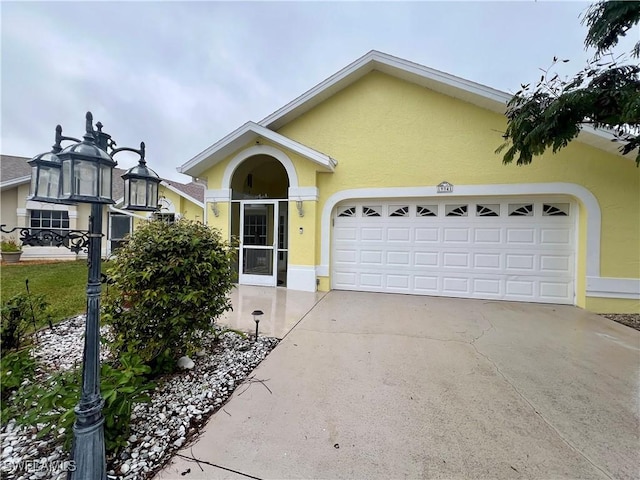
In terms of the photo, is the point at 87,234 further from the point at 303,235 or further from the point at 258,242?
the point at 258,242

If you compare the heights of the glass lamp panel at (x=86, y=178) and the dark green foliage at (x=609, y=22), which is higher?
the dark green foliage at (x=609, y=22)

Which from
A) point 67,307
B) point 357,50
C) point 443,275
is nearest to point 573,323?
point 443,275

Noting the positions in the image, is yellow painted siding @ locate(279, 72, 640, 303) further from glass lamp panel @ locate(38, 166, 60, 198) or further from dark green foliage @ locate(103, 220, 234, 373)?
glass lamp panel @ locate(38, 166, 60, 198)

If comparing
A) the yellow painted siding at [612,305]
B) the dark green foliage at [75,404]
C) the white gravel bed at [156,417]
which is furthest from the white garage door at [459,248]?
the dark green foliage at [75,404]

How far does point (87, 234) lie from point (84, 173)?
1.47 feet

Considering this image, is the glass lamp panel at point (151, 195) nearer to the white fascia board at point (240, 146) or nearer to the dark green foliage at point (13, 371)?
the dark green foliage at point (13, 371)

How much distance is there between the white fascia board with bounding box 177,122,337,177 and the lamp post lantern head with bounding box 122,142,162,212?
17.5ft

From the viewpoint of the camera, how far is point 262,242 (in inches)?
335

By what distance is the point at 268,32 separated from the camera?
8781 millimetres

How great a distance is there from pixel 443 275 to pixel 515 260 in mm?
1833

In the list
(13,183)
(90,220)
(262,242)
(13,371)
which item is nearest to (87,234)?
(90,220)

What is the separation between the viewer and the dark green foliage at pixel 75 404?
2.01 m

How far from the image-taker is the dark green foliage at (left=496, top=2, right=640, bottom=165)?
14.0 feet

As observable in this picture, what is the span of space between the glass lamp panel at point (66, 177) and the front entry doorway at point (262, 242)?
651 centimetres
